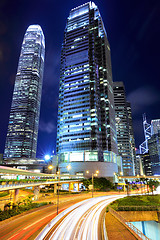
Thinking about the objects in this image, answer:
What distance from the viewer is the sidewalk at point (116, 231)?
21.9 meters

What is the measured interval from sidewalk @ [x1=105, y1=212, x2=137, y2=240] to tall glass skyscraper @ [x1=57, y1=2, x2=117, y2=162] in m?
85.8

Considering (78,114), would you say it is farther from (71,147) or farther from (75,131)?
(71,147)

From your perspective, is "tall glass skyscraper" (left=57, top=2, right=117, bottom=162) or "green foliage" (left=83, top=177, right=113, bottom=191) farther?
"tall glass skyscraper" (left=57, top=2, right=117, bottom=162)

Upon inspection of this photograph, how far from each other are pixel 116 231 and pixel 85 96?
4380 inches

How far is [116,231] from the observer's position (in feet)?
78.6

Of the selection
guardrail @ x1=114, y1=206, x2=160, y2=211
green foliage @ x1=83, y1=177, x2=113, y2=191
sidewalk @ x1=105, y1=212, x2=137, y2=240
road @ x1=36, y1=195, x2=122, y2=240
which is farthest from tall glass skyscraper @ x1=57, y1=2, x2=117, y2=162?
sidewalk @ x1=105, y1=212, x2=137, y2=240

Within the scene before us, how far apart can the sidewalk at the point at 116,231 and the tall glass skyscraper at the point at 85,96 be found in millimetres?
85755

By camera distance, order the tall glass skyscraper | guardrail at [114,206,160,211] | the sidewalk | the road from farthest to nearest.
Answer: the tall glass skyscraper → guardrail at [114,206,160,211] → the sidewalk → the road

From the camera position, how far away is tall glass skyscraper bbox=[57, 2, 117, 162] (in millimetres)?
119375

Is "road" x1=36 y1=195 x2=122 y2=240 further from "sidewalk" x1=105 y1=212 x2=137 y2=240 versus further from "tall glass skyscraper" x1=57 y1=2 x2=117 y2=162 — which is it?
"tall glass skyscraper" x1=57 y1=2 x2=117 y2=162

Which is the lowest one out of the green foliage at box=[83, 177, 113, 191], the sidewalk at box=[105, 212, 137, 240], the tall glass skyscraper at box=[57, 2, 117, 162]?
the green foliage at box=[83, 177, 113, 191]

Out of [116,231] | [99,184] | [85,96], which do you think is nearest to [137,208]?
[116,231]

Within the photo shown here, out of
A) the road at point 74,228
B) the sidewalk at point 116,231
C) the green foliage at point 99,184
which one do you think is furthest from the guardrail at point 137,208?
the green foliage at point 99,184

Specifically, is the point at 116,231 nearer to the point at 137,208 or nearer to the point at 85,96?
the point at 137,208
